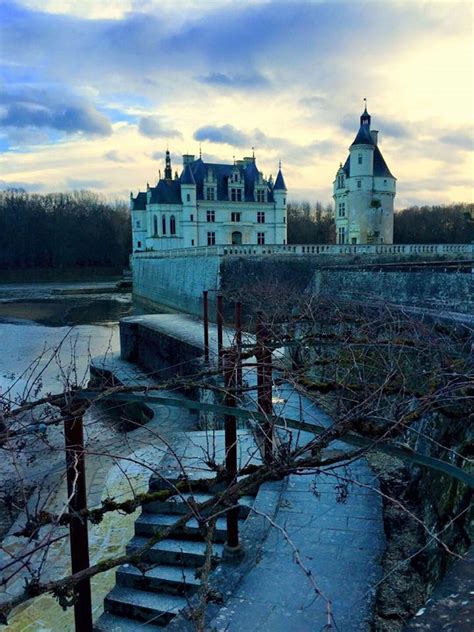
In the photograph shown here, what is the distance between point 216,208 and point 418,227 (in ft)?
101

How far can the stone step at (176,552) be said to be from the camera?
504 cm

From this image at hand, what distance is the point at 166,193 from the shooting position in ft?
147

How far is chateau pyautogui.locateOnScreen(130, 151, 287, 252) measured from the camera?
43.8 metres

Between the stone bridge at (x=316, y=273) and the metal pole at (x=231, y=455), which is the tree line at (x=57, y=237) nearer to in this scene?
the stone bridge at (x=316, y=273)

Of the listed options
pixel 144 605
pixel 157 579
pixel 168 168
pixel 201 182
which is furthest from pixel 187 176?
pixel 144 605

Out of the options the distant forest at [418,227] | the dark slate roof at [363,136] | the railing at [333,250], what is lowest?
the railing at [333,250]

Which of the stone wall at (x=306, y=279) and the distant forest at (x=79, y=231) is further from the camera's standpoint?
the distant forest at (x=79, y=231)

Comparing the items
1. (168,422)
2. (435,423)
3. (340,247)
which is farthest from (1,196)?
(435,423)

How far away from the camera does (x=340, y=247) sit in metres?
27.8

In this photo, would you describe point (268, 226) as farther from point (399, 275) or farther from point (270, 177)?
point (399, 275)


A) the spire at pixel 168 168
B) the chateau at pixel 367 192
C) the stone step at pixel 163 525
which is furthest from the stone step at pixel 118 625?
the spire at pixel 168 168

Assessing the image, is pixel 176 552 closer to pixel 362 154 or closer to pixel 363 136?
pixel 362 154

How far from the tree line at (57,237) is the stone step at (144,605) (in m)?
70.7

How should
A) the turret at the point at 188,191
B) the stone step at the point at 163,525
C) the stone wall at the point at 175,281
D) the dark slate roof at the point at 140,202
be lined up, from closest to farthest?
the stone step at the point at 163,525 → the stone wall at the point at 175,281 → the turret at the point at 188,191 → the dark slate roof at the point at 140,202
